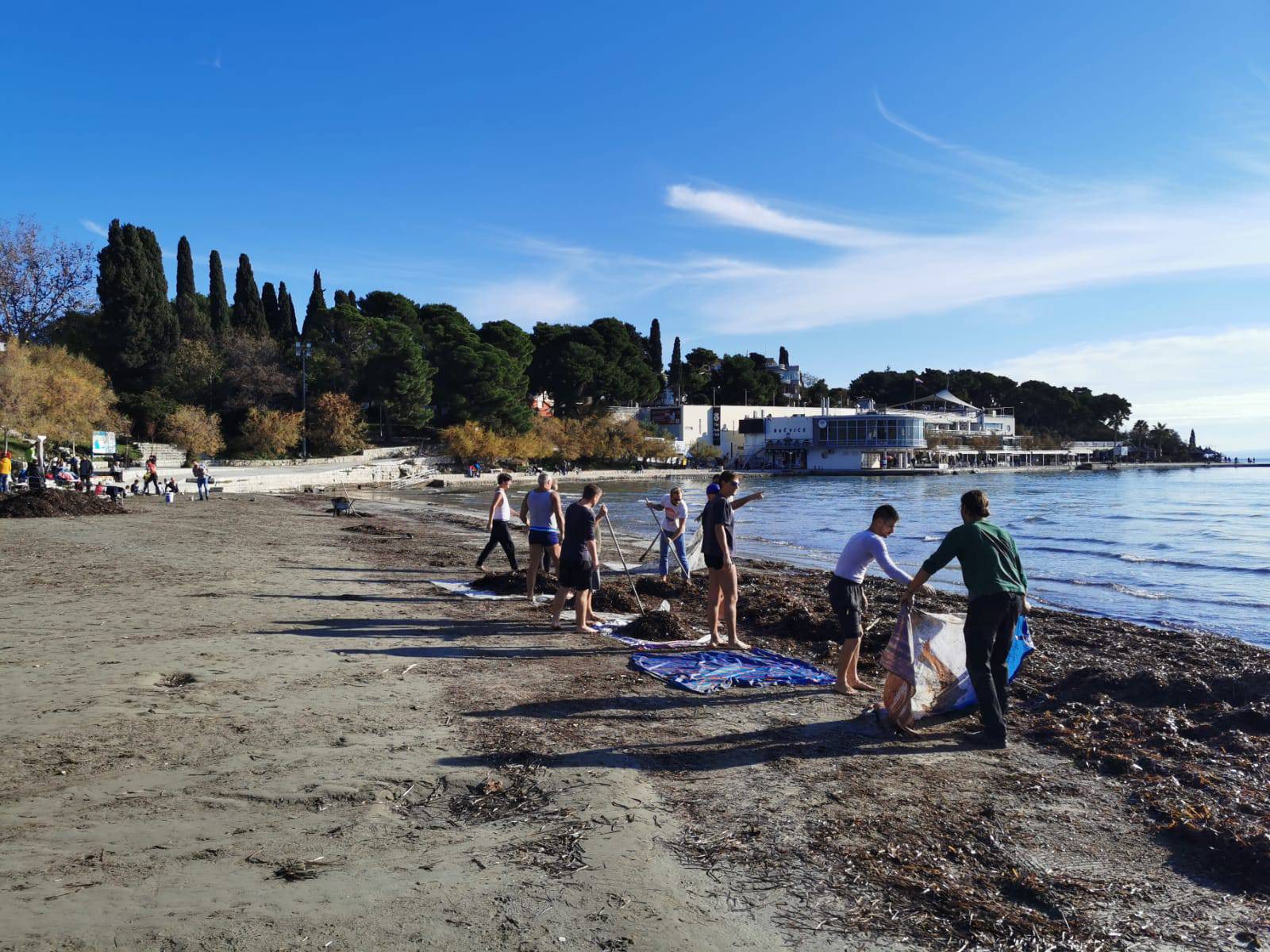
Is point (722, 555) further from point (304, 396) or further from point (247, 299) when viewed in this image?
point (247, 299)

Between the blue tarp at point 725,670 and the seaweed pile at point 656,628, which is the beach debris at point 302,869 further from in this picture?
the seaweed pile at point 656,628

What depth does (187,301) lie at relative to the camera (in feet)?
203

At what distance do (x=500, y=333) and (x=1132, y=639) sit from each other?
80811 mm

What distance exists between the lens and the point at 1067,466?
12569cm

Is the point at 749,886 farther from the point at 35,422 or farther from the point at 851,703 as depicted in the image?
the point at 35,422

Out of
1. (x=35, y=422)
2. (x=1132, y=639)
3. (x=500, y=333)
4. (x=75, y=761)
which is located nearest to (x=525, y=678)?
(x=75, y=761)

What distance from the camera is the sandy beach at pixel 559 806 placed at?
3486 millimetres

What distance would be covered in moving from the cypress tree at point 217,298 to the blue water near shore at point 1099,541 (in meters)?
27.4

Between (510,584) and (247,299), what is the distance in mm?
63215

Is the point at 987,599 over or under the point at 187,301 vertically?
under

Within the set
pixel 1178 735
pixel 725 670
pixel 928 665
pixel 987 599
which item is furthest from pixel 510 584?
pixel 1178 735

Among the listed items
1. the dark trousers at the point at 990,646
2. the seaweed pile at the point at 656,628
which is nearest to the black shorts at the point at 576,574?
the seaweed pile at the point at 656,628

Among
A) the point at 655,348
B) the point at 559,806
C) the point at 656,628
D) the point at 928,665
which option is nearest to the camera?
the point at 559,806

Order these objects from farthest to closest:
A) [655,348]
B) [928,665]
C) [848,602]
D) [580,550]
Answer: [655,348]
[580,550]
[848,602]
[928,665]
